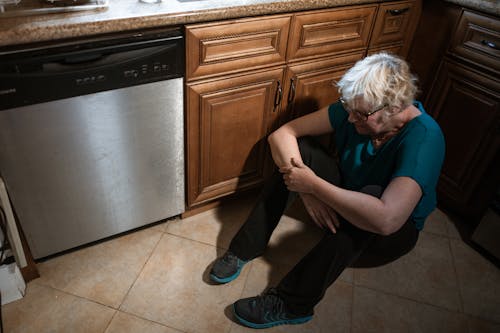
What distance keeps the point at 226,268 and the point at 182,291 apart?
173 mm

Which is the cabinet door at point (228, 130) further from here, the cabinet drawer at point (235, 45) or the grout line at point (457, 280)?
the grout line at point (457, 280)

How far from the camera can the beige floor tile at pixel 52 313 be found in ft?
4.30

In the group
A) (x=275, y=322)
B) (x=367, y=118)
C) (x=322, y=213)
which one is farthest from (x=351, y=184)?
(x=275, y=322)

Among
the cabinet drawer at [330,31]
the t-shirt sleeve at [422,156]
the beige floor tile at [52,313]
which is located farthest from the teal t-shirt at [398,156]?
the beige floor tile at [52,313]

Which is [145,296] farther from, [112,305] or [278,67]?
[278,67]

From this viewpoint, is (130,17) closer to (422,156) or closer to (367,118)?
(367,118)

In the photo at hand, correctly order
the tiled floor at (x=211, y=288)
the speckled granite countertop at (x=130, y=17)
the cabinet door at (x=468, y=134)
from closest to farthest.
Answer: the speckled granite countertop at (x=130, y=17)
the tiled floor at (x=211, y=288)
the cabinet door at (x=468, y=134)

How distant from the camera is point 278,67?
58.1 inches

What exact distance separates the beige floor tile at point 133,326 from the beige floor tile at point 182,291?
2cm

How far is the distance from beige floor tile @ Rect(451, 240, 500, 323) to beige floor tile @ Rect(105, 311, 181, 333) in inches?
41.9

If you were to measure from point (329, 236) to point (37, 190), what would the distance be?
89cm

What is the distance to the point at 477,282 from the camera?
62.2 inches

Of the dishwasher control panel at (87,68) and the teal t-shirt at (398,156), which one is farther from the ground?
the dishwasher control panel at (87,68)

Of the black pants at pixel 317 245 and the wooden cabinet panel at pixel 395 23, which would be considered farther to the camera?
the wooden cabinet panel at pixel 395 23
